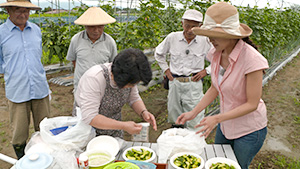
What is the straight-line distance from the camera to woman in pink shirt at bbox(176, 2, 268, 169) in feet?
4.77

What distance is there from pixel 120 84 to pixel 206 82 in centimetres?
254

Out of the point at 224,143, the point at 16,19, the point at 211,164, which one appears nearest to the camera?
the point at 211,164

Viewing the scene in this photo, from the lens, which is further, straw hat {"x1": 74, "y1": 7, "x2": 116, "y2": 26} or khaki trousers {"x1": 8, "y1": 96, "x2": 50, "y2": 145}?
straw hat {"x1": 74, "y1": 7, "x2": 116, "y2": 26}

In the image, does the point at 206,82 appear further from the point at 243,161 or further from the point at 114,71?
the point at 114,71

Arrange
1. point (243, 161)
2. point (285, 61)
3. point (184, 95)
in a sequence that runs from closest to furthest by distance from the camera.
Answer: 1. point (243, 161)
2. point (184, 95)
3. point (285, 61)

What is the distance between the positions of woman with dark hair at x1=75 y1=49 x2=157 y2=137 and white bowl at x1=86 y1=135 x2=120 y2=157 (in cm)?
8

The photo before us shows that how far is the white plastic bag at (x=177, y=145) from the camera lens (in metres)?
1.56

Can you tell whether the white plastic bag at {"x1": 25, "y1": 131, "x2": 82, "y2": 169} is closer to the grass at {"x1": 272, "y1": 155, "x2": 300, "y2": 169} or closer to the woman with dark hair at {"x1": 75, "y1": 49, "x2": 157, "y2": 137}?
the woman with dark hair at {"x1": 75, "y1": 49, "x2": 157, "y2": 137}

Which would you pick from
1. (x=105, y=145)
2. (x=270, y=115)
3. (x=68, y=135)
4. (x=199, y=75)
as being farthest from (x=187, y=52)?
(x=270, y=115)

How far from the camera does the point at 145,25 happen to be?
4250 mm

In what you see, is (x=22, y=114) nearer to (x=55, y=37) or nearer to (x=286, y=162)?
(x=286, y=162)

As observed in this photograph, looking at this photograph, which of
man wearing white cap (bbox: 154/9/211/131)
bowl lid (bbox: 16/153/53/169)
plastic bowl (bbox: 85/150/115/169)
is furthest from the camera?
man wearing white cap (bbox: 154/9/211/131)

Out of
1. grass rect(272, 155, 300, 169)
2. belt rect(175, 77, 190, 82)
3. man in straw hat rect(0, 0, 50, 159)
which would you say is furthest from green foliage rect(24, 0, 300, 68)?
grass rect(272, 155, 300, 169)

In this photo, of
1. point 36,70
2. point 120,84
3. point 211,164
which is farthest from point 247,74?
point 36,70
